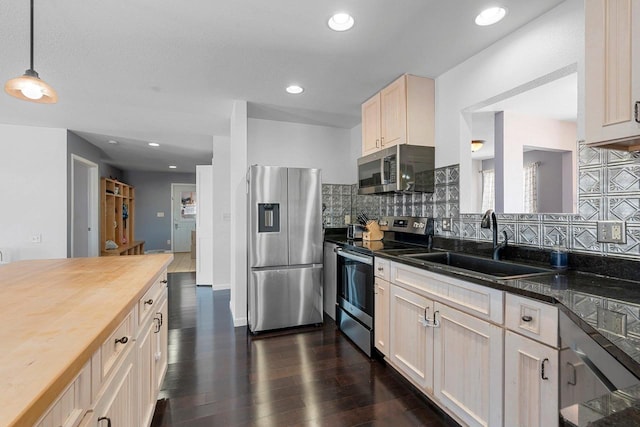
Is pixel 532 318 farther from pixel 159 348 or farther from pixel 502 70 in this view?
pixel 159 348

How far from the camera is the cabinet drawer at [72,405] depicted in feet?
2.04

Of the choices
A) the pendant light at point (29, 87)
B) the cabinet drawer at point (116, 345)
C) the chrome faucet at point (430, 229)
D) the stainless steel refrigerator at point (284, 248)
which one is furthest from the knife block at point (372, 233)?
the pendant light at point (29, 87)

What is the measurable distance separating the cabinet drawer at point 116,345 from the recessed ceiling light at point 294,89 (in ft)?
7.76

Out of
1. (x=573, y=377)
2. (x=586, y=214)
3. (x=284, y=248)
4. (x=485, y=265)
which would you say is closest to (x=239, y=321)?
(x=284, y=248)

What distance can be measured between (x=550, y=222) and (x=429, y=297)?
0.85 m

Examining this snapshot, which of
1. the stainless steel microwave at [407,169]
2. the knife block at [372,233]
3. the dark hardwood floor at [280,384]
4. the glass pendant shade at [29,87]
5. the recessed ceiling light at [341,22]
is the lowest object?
the dark hardwood floor at [280,384]

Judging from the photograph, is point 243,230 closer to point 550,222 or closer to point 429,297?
point 429,297

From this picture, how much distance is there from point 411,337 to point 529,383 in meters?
0.78

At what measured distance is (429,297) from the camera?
1795 millimetres

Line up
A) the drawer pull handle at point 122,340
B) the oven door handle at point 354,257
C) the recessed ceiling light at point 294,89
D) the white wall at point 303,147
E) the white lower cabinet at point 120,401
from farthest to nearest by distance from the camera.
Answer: the white wall at point 303,147 → the recessed ceiling light at point 294,89 → the oven door handle at point 354,257 → the drawer pull handle at point 122,340 → the white lower cabinet at point 120,401

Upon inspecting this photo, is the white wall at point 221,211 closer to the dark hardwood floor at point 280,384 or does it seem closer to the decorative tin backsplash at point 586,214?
the dark hardwood floor at point 280,384

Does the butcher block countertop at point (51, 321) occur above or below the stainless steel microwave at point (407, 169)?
below

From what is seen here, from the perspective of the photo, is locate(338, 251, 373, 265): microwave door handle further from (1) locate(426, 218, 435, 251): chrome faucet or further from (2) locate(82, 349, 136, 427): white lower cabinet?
(2) locate(82, 349, 136, 427): white lower cabinet

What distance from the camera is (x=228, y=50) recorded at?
2.18 m
